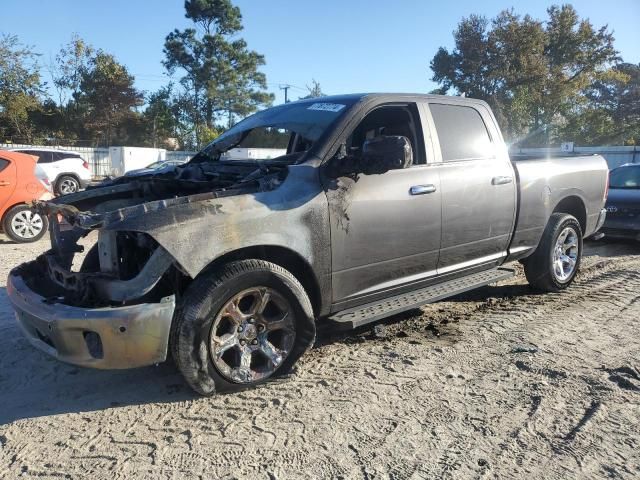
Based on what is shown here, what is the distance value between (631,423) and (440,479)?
1.27 m

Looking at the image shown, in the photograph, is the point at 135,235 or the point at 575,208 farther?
the point at 575,208

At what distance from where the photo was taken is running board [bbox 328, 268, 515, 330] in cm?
364

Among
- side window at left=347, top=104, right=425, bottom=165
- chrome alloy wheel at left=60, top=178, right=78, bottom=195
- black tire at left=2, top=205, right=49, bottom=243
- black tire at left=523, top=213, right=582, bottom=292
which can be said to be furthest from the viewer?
chrome alloy wheel at left=60, top=178, right=78, bottom=195

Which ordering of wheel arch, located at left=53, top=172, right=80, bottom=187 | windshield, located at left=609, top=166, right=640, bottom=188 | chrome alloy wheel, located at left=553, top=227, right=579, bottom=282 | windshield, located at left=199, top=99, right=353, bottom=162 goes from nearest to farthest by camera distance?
windshield, located at left=199, top=99, right=353, bottom=162
chrome alloy wheel, located at left=553, top=227, right=579, bottom=282
windshield, located at left=609, top=166, right=640, bottom=188
wheel arch, located at left=53, top=172, right=80, bottom=187

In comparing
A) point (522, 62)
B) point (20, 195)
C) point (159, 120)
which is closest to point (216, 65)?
point (159, 120)

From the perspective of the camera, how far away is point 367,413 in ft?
9.91

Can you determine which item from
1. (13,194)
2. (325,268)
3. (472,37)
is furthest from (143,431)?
(472,37)

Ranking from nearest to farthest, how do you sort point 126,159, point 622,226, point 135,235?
point 135,235
point 622,226
point 126,159

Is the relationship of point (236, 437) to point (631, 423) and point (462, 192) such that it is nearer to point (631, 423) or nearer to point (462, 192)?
point (631, 423)

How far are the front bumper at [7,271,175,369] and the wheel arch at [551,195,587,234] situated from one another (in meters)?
4.49

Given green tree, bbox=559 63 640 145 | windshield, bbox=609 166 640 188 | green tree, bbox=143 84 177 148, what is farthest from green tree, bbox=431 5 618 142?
windshield, bbox=609 166 640 188

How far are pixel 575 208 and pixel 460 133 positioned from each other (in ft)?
7.36

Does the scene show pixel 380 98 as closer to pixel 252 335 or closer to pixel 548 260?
pixel 252 335

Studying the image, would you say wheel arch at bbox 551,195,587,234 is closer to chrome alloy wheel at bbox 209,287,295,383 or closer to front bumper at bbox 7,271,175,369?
chrome alloy wheel at bbox 209,287,295,383
